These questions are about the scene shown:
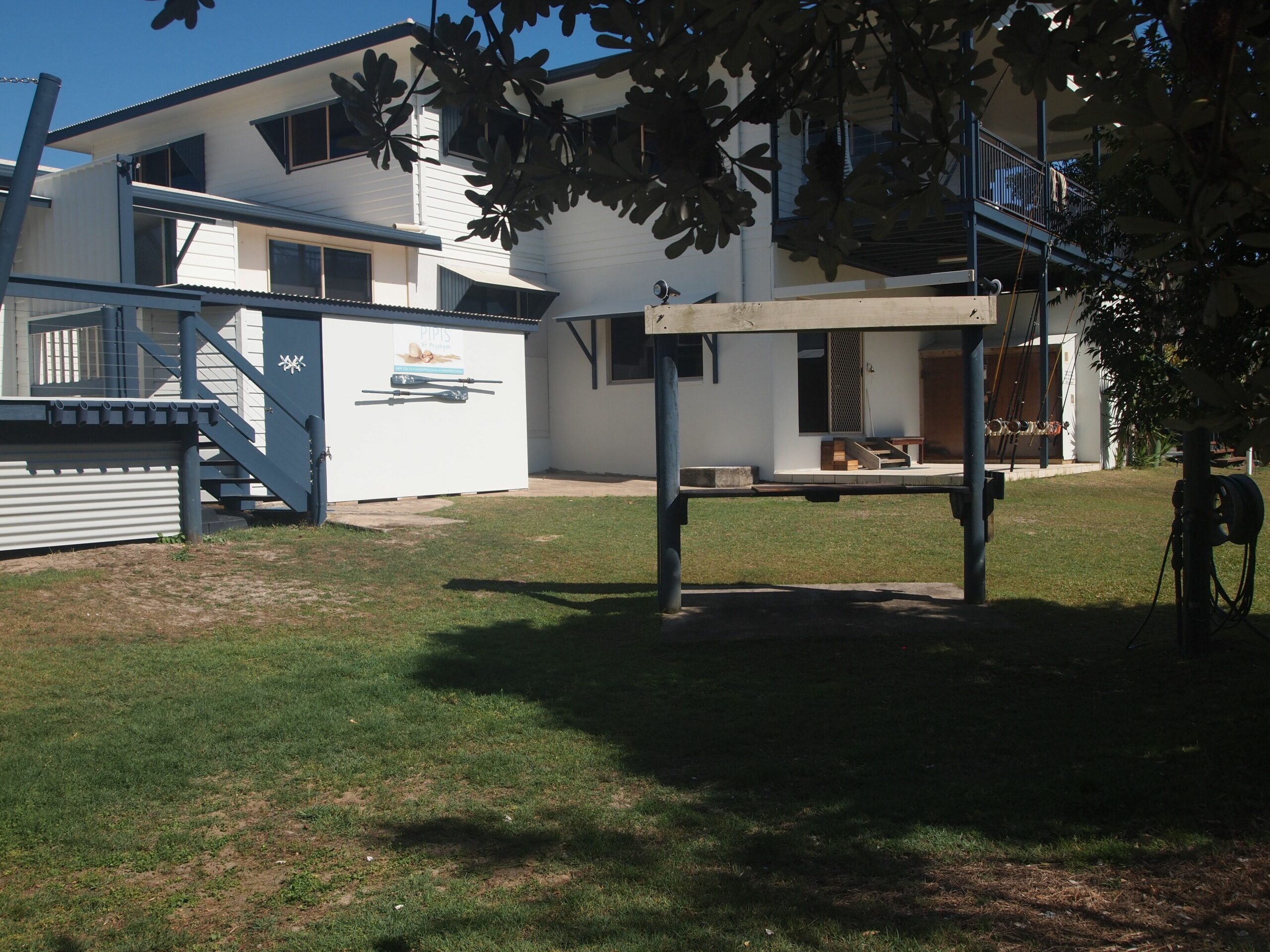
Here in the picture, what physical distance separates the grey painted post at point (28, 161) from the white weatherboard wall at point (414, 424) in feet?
16.1

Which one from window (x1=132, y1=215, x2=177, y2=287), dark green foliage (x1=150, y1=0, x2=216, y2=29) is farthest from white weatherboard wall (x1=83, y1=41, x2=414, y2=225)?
dark green foliage (x1=150, y1=0, x2=216, y2=29)

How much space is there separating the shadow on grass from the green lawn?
2cm

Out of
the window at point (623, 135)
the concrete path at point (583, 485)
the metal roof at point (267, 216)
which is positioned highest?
the metal roof at point (267, 216)

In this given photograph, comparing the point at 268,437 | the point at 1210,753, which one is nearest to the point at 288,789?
the point at 1210,753

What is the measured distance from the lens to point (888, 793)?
424 centimetres

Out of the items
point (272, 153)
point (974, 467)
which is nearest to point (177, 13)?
point (974, 467)

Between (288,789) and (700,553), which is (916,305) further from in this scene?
(288,789)

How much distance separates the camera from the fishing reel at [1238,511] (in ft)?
19.0

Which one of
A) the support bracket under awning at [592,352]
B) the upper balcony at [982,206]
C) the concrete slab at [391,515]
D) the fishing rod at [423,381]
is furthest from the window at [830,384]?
the concrete slab at [391,515]

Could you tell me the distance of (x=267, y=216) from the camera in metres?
15.2

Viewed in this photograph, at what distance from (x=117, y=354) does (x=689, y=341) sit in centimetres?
1008

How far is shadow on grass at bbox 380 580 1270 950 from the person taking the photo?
10.8ft

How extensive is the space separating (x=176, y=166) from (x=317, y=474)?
12.1m

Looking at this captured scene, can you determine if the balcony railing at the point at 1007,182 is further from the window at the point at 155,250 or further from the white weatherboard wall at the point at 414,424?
the window at the point at 155,250
